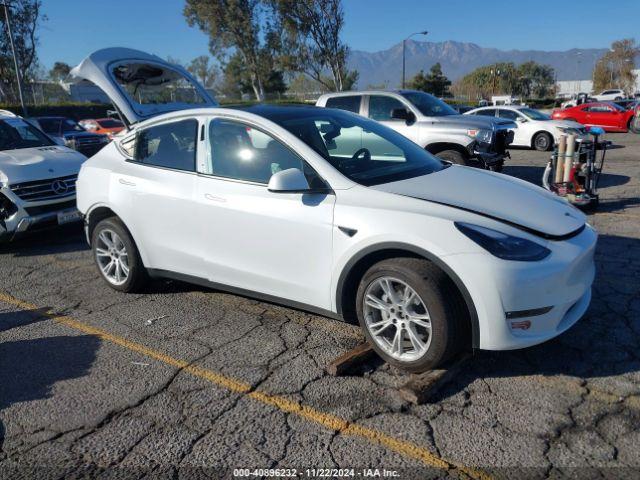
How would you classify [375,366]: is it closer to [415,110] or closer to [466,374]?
[466,374]

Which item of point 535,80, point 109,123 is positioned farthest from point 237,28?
point 535,80

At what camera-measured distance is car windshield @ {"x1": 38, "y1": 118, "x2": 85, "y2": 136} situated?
15.7m

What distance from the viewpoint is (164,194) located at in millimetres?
4449

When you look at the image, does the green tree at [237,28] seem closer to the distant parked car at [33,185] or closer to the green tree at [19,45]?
the green tree at [19,45]

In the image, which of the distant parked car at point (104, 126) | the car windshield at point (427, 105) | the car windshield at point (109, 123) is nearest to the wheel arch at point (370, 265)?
the car windshield at point (427, 105)

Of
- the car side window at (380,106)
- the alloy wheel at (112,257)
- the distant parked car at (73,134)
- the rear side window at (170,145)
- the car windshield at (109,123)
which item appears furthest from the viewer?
the car windshield at (109,123)

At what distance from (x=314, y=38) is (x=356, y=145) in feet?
134

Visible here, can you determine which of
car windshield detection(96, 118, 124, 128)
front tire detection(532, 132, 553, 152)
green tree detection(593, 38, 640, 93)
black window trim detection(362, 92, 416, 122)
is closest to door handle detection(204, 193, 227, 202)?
black window trim detection(362, 92, 416, 122)

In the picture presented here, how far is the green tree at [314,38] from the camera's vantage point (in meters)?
40.7

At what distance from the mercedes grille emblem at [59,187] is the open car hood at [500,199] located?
5060 millimetres

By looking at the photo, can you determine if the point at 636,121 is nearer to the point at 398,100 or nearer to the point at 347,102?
the point at 398,100

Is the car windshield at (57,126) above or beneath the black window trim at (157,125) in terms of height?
beneath

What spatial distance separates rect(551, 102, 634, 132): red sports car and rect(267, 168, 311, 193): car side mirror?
879 inches

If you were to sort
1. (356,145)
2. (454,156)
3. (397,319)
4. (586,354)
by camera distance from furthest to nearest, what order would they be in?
(454,156), (356,145), (586,354), (397,319)
